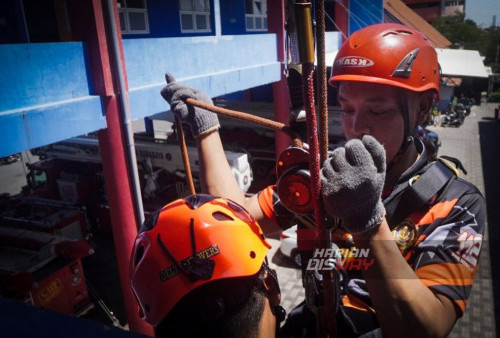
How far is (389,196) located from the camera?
2137 mm

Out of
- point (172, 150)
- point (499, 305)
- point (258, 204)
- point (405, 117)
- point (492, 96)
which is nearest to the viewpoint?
point (405, 117)

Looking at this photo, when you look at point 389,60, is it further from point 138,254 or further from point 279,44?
point 279,44

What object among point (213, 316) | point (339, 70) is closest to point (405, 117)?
point (339, 70)

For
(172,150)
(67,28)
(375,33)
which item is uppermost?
(67,28)

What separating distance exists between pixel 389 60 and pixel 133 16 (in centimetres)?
1030

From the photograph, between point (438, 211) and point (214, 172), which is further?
point (214, 172)

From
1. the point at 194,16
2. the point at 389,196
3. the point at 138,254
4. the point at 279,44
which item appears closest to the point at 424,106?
the point at 389,196

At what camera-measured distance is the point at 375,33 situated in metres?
2.37

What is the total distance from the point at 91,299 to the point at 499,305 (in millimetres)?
8751

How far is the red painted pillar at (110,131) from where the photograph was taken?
17.7ft

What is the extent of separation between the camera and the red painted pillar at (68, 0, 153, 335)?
538cm

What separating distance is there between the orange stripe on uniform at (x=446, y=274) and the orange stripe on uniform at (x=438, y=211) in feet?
1.03

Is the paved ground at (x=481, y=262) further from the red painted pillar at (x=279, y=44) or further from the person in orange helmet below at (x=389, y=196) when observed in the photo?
the person in orange helmet below at (x=389, y=196)

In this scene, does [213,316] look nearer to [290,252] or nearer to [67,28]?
[290,252]
